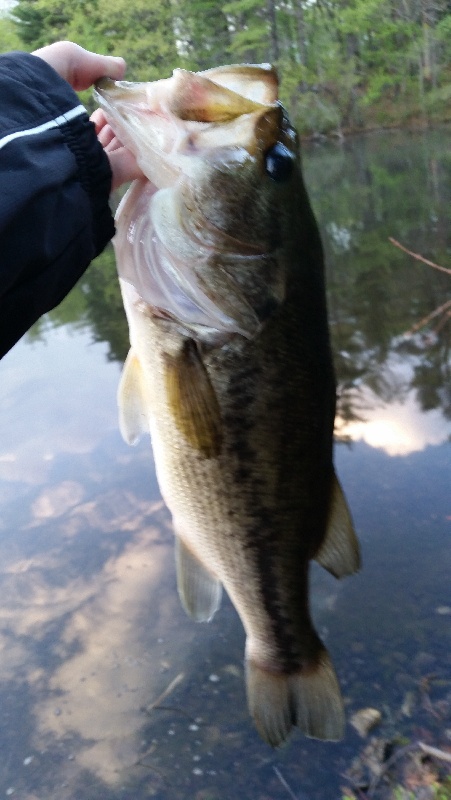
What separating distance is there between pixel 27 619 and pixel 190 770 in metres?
1.44

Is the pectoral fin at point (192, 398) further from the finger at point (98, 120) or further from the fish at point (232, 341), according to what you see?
the finger at point (98, 120)

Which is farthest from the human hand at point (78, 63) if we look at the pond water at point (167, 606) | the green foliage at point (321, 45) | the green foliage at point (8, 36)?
the green foliage at point (8, 36)

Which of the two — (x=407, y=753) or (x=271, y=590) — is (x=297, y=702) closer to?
(x=271, y=590)

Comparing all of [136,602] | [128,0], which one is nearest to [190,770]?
[136,602]

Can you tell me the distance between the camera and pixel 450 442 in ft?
16.0

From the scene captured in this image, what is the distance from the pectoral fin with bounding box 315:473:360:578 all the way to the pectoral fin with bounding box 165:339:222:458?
428 millimetres

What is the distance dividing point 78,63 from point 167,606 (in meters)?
3.04

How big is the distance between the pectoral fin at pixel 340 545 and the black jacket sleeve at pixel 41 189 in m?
0.89

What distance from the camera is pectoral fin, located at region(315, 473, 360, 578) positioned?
70.0 inches

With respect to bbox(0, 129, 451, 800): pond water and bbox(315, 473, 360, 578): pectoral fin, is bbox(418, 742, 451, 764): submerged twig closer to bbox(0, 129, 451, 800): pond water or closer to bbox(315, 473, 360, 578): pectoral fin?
bbox(0, 129, 451, 800): pond water

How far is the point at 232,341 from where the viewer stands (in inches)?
58.0

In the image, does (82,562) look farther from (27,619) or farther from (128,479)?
(128,479)

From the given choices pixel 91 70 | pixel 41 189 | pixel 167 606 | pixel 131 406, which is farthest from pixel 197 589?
pixel 167 606

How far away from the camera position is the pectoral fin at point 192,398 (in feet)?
4.83
